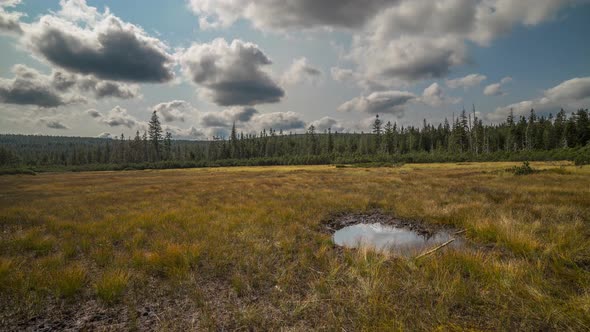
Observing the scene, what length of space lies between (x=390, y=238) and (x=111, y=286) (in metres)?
8.83

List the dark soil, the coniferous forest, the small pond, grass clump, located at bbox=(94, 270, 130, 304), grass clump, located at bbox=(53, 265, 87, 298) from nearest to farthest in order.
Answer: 1. grass clump, located at bbox=(94, 270, 130, 304)
2. grass clump, located at bbox=(53, 265, 87, 298)
3. the small pond
4. the dark soil
5. the coniferous forest

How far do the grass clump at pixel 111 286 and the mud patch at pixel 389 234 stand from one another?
6363 millimetres

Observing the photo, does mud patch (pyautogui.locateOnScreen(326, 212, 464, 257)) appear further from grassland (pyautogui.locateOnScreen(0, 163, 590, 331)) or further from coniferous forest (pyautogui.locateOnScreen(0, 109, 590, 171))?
coniferous forest (pyautogui.locateOnScreen(0, 109, 590, 171))

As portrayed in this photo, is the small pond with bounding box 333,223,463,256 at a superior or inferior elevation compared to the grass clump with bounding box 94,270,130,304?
inferior

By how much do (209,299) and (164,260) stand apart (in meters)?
2.37

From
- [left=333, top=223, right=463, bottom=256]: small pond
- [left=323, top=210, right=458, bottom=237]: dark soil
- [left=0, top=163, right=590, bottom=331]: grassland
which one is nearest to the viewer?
[left=0, top=163, right=590, bottom=331]: grassland

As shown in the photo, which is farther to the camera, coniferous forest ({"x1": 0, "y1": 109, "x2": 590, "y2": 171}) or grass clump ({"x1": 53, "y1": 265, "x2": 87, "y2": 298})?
coniferous forest ({"x1": 0, "y1": 109, "x2": 590, "y2": 171})

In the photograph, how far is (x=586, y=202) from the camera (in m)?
11.9

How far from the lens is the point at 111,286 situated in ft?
17.8

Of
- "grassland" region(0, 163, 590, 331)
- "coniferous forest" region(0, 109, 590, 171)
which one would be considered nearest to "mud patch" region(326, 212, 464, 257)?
"grassland" region(0, 163, 590, 331)

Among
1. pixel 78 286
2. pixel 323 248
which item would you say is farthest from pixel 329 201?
pixel 78 286

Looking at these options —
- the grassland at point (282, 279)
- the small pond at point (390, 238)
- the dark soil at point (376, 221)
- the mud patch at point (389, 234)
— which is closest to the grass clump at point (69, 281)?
the grassland at point (282, 279)

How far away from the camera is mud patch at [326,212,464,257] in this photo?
8.16 m

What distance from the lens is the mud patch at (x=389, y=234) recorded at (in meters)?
8.16
